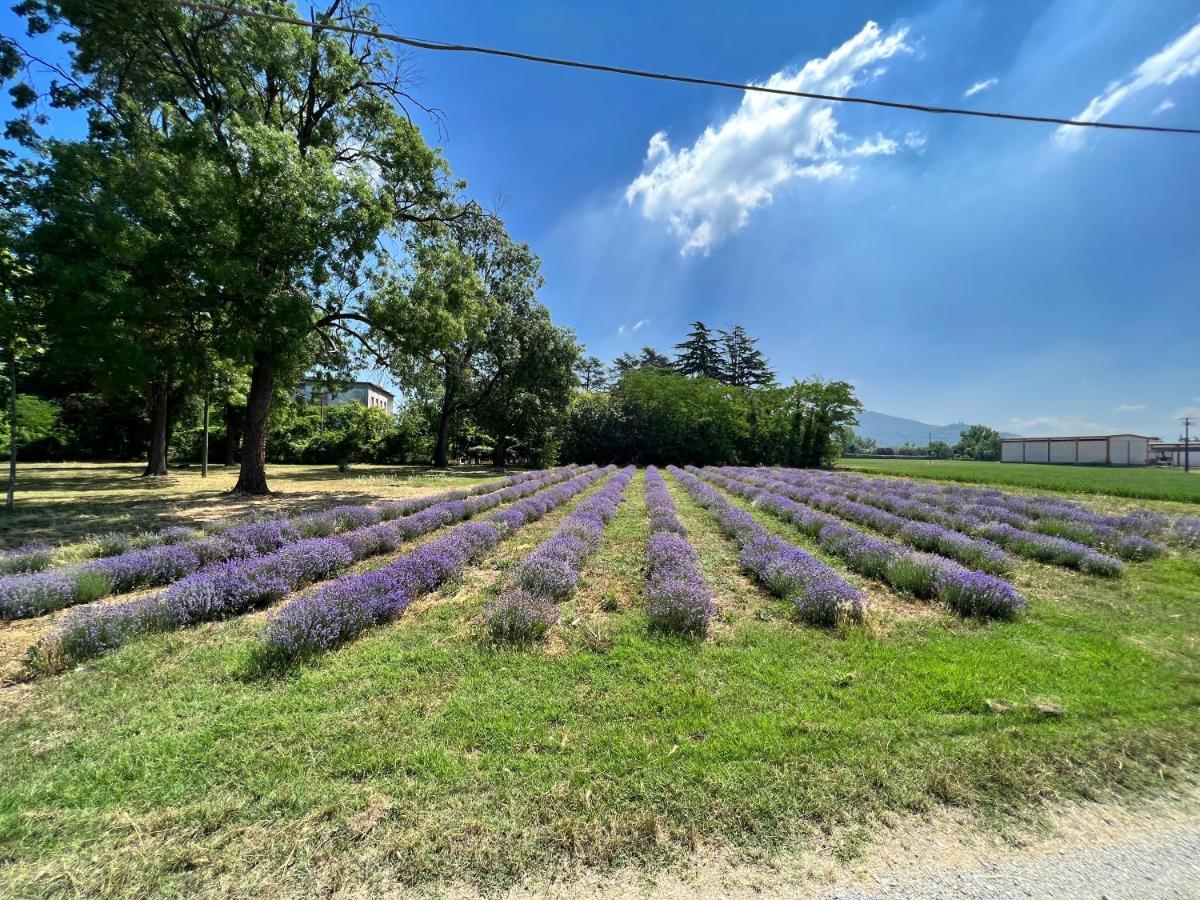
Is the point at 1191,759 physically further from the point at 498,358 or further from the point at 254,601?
the point at 498,358

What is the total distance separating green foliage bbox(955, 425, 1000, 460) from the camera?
9444cm

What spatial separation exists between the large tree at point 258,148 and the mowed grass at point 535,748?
1141 cm

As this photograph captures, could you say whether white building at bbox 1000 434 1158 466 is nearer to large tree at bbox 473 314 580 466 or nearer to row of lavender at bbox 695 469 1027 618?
large tree at bbox 473 314 580 466

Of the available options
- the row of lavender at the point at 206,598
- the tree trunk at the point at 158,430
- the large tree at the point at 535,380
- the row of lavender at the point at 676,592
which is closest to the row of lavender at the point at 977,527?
the row of lavender at the point at 676,592

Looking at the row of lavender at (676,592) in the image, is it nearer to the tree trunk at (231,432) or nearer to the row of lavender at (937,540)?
the row of lavender at (937,540)

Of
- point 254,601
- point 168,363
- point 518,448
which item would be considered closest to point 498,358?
Result: point 518,448

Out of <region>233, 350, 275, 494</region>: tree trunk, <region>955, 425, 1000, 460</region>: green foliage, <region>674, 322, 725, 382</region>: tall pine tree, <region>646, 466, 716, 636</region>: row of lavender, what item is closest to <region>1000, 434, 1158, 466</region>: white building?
<region>955, 425, 1000, 460</region>: green foliage

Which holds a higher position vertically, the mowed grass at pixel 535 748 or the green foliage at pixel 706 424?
the green foliage at pixel 706 424

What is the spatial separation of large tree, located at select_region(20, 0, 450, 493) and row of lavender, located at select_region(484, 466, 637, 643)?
10.5 m

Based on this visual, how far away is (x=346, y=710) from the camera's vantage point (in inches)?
124

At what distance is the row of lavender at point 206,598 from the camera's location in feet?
12.5

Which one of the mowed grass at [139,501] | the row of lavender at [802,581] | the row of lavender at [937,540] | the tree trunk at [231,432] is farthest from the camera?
the tree trunk at [231,432]

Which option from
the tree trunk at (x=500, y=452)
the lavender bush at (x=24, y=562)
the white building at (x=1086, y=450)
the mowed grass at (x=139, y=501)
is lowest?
the mowed grass at (x=139, y=501)

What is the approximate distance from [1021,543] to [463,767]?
33.8 feet
